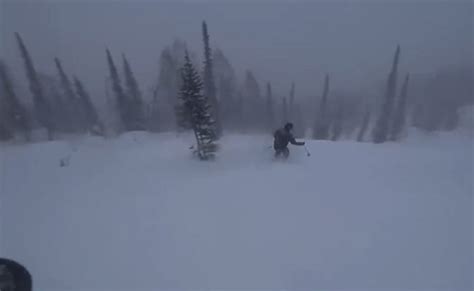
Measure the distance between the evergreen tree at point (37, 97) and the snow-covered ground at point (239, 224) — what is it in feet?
71.1

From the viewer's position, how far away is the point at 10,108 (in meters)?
28.7

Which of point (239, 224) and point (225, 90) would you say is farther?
point (225, 90)

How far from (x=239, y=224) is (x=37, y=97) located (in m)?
35.2

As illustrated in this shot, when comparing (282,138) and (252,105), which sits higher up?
(282,138)

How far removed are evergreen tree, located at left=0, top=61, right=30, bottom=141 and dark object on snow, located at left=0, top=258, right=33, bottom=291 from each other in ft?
92.2

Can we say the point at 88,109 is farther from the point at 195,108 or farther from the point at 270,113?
the point at 195,108

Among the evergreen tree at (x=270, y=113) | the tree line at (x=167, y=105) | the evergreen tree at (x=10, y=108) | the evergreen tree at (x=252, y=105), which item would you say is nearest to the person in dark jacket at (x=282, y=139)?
the tree line at (x=167, y=105)

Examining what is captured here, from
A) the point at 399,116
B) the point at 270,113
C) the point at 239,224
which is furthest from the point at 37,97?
the point at 399,116

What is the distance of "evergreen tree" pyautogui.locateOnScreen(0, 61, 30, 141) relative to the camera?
2841 centimetres

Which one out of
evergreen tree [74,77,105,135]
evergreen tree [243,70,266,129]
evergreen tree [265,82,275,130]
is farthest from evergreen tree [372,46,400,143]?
evergreen tree [74,77,105,135]

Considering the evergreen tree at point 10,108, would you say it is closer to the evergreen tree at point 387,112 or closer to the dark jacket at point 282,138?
the dark jacket at point 282,138

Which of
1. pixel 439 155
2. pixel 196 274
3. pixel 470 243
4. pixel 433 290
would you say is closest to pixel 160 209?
pixel 196 274

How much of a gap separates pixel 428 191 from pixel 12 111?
37.3 metres

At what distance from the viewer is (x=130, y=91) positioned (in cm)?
3381
